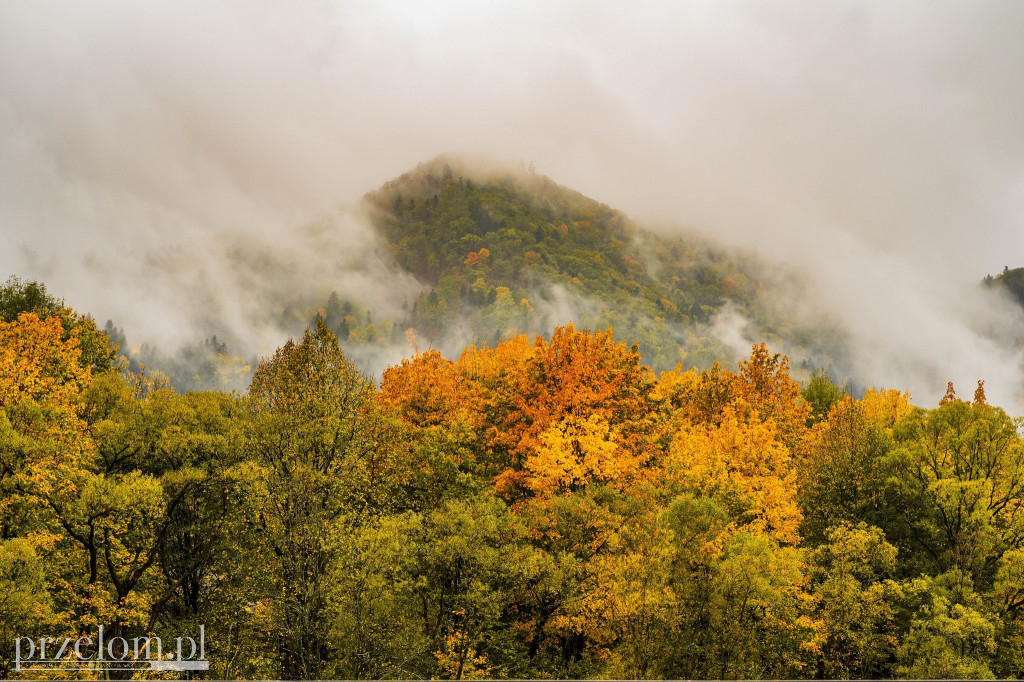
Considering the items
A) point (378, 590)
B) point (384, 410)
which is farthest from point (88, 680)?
point (384, 410)

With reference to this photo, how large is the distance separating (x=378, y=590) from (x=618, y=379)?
20.0 metres

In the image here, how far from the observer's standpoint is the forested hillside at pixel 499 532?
83.9ft

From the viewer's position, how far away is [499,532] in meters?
31.4

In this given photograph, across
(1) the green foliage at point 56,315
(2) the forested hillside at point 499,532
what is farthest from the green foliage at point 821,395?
(1) the green foliage at point 56,315

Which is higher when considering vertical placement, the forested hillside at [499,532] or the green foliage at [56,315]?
the green foliage at [56,315]

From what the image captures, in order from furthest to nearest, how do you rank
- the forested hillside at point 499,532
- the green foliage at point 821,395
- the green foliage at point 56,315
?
1. the green foliage at point 821,395
2. the green foliage at point 56,315
3. the forested hillside at point 499,532

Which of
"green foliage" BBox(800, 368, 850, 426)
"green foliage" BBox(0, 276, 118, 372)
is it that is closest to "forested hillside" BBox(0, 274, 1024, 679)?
"green foliage" BBox(0, 276, 118, 372)

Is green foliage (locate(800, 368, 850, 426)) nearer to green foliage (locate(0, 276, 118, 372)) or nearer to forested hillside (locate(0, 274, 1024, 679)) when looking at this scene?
forested hillside (locate(0, 274, 1024, 679))

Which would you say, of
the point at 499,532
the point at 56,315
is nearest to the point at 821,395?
the point at 499,532

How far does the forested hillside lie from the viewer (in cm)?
2558

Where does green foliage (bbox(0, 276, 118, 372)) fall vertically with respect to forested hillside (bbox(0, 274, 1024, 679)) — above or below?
above

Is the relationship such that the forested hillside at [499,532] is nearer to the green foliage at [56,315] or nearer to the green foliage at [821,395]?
the green foliage at [56,315]

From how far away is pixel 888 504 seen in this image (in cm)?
3619

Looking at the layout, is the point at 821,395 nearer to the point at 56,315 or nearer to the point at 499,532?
the point at 499,532
